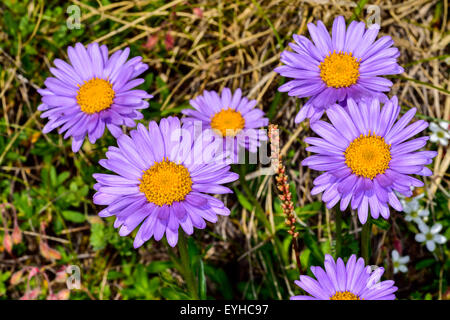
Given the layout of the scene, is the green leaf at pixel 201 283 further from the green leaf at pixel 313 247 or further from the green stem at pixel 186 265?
the green leaf at pixel 313 247

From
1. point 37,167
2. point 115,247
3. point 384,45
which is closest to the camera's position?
point 384,45

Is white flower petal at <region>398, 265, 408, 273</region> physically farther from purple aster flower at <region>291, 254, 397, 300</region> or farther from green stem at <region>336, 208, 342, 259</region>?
purple aster flower at <region>291, 254, 397, 300</region>

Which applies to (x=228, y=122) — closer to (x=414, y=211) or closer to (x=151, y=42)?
(x=151, y=42)

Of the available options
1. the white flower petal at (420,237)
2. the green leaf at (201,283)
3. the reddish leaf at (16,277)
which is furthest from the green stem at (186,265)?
the white flower petal at (420,237)

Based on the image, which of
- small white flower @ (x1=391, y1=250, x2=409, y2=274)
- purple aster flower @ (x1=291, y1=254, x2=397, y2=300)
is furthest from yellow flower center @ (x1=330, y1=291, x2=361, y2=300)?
small white flower @ (x1=391, y1=250, x2=409, y2=274)

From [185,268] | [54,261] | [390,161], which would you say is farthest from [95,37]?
[390,161]
